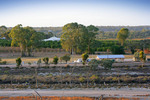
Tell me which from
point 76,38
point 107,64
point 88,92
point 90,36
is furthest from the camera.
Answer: point 90,36

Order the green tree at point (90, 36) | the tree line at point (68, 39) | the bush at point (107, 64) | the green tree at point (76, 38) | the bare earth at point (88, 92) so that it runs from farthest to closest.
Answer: the green tree at point (90, 36), the green tree at point (76, 38), the tree line at point (68, 39), the bush at point (107, 64), the bare earth at point (88, 92)

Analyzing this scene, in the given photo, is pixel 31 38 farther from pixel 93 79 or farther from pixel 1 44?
pixel 93 79

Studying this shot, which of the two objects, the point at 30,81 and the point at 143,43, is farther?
the point at 143,43

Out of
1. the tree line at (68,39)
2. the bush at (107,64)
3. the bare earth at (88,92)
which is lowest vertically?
the bare earth at (88,92)

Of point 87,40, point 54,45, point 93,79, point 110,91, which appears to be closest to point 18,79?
point 93,79

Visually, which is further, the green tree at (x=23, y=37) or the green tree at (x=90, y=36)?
the green tree at (x=90, y=36)

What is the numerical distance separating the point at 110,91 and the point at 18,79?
9.86 metres

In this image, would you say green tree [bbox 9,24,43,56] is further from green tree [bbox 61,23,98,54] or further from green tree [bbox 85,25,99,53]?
green tree [bbox 85,25,99,53]

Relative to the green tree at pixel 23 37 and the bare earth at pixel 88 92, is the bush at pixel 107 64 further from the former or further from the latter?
the green tree at pixel 23 37

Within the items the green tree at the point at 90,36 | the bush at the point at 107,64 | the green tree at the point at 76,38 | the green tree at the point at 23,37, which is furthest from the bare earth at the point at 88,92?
the green tree at the point at 90,36

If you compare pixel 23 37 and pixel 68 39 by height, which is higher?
pixel 23 37

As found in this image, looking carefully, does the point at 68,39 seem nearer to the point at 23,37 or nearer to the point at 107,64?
the point at 23,37

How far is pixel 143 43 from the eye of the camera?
2251 inches

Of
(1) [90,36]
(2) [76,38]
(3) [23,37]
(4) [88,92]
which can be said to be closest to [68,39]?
(2) [76,38]
